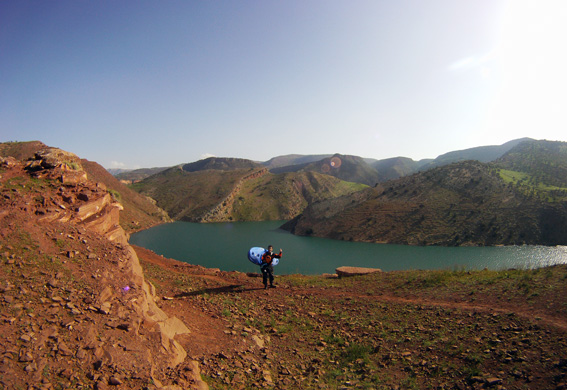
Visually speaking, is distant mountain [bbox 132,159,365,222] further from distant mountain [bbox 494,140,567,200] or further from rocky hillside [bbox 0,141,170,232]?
distant mountain [bbox 494,140,567,200]

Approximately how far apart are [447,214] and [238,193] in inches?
3002

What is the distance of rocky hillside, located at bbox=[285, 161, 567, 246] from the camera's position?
160ft

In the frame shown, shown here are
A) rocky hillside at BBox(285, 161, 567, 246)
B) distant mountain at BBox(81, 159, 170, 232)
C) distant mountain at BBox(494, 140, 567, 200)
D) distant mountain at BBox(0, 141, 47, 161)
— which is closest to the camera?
distant mountain at BBox(0, 141, 47, 161)

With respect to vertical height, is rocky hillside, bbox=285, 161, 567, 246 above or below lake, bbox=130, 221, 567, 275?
above

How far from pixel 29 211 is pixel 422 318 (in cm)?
1340

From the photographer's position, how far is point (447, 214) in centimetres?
5506

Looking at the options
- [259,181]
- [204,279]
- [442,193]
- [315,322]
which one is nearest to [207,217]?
[259,181]

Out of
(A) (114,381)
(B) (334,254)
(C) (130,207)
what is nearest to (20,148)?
(C) (130,207)

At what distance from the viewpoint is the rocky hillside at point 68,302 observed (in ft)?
16.2

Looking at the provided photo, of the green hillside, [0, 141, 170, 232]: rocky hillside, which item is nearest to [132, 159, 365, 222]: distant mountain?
the green hillside

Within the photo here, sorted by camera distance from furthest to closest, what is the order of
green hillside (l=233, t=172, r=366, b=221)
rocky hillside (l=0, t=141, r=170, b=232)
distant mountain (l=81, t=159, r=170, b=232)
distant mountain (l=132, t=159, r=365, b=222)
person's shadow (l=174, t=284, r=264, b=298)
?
green hillside (l=233, t=172, r=366, b=221) → distant mountain (l=132, t=159, r=365, b=222) → distant mountain (l=81, t=159, r=170, b=232) → rocky hillside (l=0, t=141, r=170, b=232) → person's shadow (l=174, t=284, r=264, b=298)

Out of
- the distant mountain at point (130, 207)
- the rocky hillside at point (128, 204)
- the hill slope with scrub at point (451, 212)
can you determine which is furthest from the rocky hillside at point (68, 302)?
the distant mountain at point (130, 207)

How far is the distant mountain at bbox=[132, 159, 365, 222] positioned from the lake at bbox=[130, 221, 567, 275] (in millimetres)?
36064

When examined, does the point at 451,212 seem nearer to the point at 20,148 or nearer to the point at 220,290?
the point at 220,290
